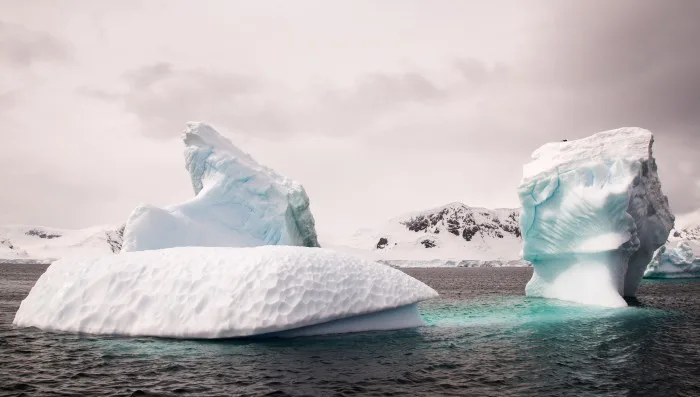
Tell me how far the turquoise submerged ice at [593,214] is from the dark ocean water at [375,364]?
9.09m

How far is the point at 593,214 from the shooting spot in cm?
2839

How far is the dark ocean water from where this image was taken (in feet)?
36.1

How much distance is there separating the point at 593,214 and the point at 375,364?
20.3 metres

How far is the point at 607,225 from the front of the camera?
28.1 m

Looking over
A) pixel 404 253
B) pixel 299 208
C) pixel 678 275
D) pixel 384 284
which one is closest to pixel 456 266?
pixel 404 253

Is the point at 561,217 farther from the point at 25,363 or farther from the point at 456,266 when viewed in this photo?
the point at 456,266

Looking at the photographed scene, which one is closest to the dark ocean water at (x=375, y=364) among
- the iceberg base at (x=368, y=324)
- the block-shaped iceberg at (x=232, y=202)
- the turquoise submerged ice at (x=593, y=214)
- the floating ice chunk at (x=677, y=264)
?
the iceberg base at (x=368, y=324)

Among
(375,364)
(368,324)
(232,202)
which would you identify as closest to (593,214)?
(368,324)

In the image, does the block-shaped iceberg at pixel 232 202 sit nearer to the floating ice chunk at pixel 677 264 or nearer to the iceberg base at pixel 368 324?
the iceberg base at pixel 368 324

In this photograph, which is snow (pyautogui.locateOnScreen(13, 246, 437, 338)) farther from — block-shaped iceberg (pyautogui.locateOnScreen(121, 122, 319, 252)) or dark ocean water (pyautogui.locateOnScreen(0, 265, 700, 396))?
block-shaped iceberg (pyautogui.locateOnScreen(121, 122, 319, 252))

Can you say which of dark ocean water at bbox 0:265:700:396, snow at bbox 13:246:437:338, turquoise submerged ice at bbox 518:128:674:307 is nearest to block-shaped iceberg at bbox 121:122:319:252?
snow at bbox 13:246:437:338

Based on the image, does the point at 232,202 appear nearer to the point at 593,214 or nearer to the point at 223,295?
the point at 223,295

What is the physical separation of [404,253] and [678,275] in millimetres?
130613

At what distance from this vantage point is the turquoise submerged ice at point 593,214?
28.0 m
